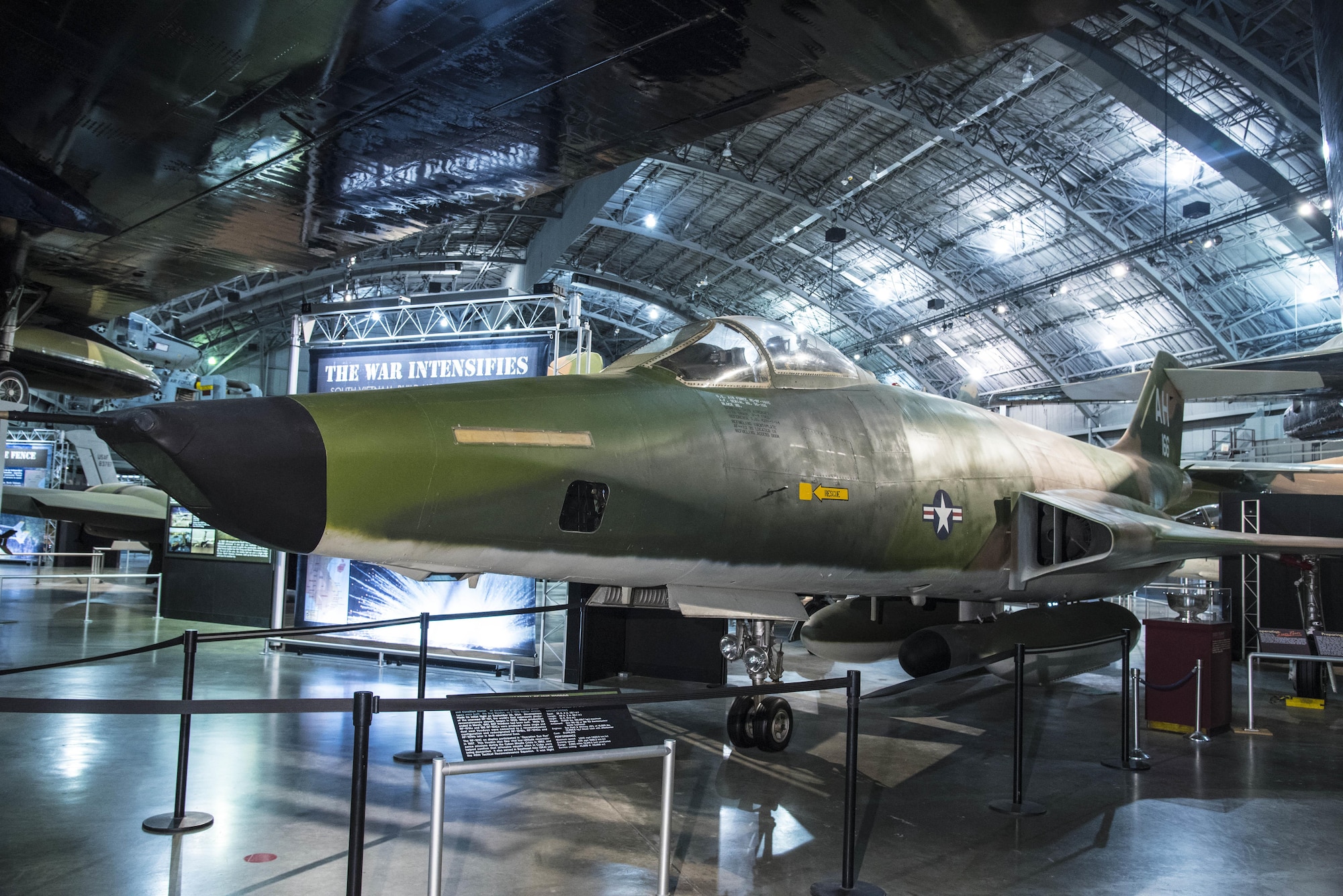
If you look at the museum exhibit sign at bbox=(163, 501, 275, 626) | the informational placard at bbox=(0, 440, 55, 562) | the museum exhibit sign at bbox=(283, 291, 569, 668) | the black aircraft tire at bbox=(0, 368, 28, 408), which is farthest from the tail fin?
the informational placard at bbox=(0, 440, 55, 562)

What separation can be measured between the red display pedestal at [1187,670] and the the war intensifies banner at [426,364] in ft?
22.9

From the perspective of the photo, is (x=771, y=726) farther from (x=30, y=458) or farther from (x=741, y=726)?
(x=30, y=458)

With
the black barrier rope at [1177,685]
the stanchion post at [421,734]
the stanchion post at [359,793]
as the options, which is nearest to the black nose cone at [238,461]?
the stanchion post at [359,793]

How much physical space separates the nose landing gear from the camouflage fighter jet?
15 millimetres

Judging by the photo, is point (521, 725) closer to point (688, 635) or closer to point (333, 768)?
point (333, 768)

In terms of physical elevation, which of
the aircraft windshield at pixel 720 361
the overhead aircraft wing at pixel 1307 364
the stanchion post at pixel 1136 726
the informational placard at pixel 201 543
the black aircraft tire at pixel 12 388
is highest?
the overhead aircraft wing at pixel 1307 364

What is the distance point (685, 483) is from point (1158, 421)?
8880 mm

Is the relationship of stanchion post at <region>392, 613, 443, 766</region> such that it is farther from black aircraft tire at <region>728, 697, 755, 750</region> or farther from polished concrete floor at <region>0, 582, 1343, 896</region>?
black aircraft tire at <region>728, 697, 755, 750</region>

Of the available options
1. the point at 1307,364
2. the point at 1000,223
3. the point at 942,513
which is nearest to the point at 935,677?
the point at 942,513

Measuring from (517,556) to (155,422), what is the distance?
1624 mm

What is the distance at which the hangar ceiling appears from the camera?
19.8 metres

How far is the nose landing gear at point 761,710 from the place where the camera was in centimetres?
593

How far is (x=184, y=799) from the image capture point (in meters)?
4.77

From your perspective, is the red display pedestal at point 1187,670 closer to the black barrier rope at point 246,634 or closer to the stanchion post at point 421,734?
the black barrier rope at point 246,634
